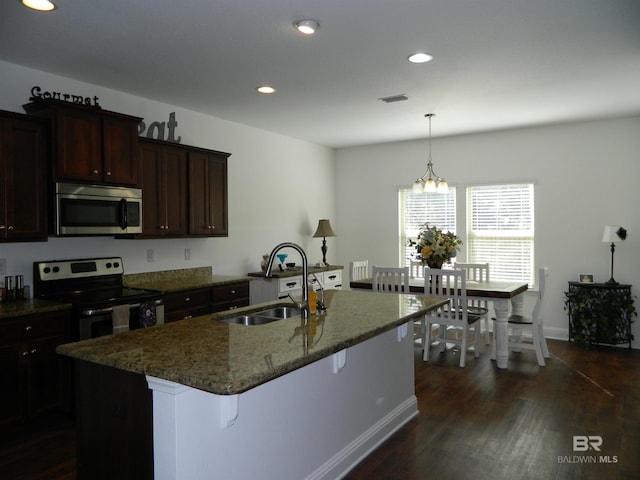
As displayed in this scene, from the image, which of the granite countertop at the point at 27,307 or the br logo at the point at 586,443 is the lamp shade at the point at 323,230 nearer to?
the granite countertop at the point at 27,307

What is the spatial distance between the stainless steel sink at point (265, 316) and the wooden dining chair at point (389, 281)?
2152mm

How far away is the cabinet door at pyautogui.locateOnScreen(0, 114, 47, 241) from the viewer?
3.18 meters

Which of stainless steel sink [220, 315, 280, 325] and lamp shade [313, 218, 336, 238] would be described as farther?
lamp shade [313, 218, 336, 238]

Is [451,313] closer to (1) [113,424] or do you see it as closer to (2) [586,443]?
(2) [586,443]

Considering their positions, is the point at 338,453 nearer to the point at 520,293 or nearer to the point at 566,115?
the point at 520,293

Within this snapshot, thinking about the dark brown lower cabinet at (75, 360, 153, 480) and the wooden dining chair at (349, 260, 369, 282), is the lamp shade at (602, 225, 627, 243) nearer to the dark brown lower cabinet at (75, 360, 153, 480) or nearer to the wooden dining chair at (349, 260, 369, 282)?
the wooden dining chair at (349, 260, 369, 282)

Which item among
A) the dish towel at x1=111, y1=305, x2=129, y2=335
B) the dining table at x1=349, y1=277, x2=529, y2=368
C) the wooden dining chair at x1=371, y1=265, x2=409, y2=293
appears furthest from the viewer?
the wooden dining chair at x1=371, y1=265, x2=409, y2=293

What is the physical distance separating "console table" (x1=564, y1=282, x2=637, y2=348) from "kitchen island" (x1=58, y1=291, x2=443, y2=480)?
342 cm

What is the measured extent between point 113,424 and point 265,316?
108 centimetres

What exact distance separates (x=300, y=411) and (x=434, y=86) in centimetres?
304

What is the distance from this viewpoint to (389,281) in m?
5.08

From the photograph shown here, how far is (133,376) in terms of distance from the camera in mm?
1853

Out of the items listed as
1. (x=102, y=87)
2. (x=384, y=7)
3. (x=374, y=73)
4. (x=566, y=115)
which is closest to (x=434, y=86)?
(x=374, y=73)

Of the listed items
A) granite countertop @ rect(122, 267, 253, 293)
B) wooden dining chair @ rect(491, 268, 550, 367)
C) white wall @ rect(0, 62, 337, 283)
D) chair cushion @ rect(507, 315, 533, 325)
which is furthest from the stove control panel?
chair cushion @ rect(507, 315, 533, 325)
